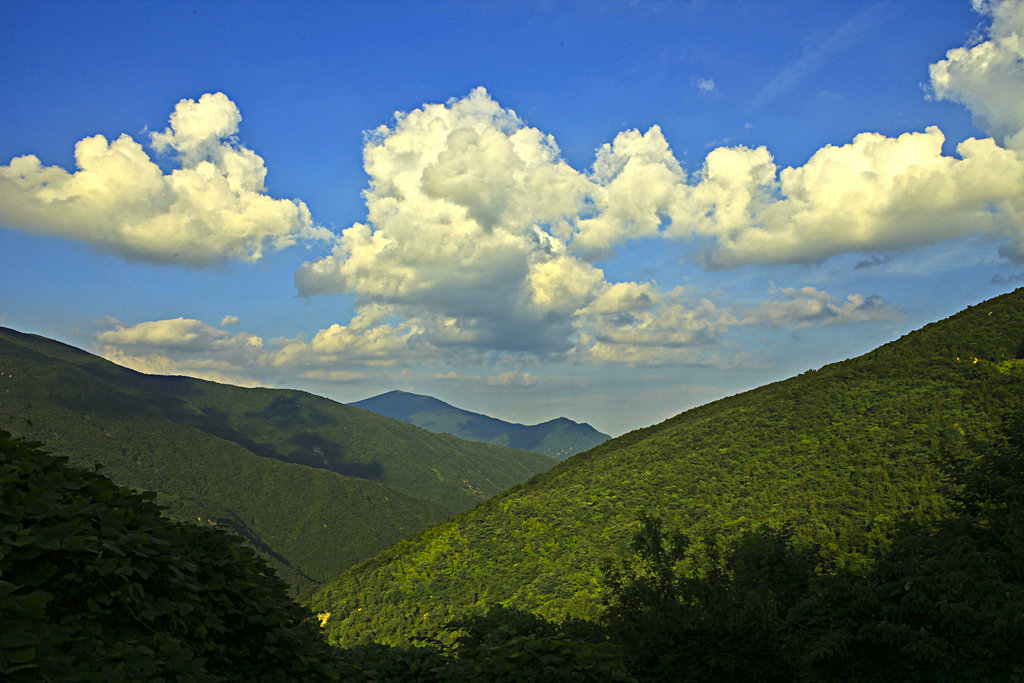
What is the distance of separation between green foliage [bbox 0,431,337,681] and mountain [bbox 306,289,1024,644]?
37.9 metres

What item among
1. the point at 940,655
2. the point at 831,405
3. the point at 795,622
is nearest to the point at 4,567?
the point at 940,655

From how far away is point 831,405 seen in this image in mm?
60312

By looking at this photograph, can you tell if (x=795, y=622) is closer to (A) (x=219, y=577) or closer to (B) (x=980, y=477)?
(B) (x=980, y=477)

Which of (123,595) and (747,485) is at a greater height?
(123,595)

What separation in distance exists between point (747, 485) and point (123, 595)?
56197 mm

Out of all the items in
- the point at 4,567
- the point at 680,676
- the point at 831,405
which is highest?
the point at 831,405

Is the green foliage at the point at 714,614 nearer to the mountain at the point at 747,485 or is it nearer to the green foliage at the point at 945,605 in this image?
the green foliage at the point at 945,605

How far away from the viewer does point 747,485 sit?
54281 millimetres

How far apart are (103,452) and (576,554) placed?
7582 inches

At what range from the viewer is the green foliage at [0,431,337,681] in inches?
167

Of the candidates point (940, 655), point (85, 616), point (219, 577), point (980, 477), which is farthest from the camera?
point (980, 477)

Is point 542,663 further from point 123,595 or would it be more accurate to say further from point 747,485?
point 747,485

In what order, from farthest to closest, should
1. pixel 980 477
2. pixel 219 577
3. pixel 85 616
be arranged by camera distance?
pixel 980 477 < pixel 219 577 < pixel 85 616

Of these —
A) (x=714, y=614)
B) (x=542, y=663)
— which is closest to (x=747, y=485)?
(x=714, y=614)
